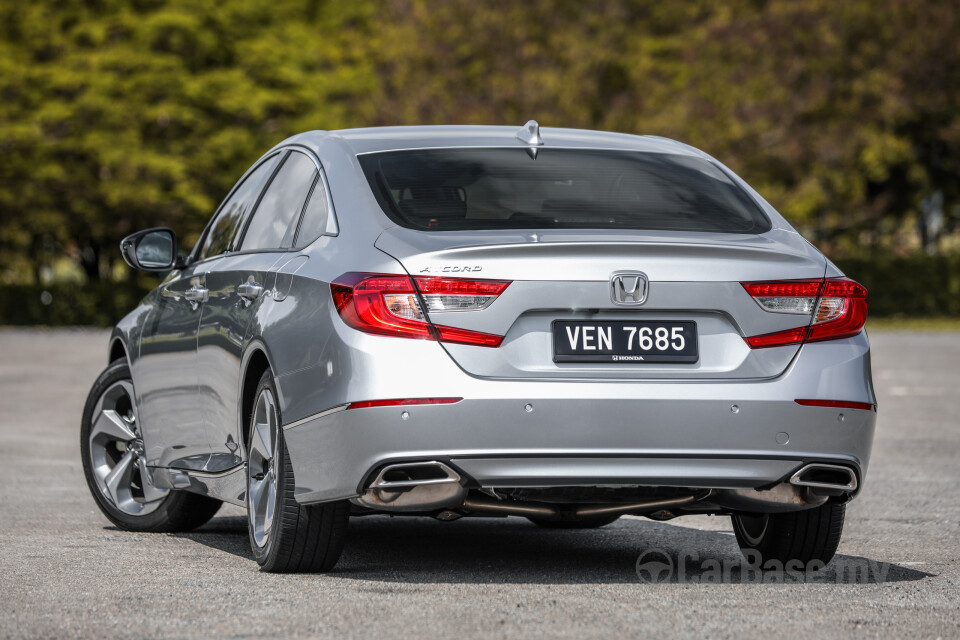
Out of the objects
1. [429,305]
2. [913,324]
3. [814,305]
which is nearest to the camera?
[429,305]

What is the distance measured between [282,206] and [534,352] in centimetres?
171

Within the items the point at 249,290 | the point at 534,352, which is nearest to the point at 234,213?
the point at 249,290

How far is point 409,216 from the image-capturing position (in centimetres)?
579

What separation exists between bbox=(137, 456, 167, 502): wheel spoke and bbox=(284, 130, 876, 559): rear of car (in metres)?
2.04

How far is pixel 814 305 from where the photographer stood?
5625mm

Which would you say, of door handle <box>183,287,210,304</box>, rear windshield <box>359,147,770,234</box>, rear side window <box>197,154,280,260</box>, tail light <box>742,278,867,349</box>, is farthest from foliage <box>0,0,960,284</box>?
tail light <box>742,278,867,349</box>

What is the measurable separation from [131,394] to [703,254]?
10.6 feet

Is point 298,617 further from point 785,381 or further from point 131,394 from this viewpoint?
point 131,394

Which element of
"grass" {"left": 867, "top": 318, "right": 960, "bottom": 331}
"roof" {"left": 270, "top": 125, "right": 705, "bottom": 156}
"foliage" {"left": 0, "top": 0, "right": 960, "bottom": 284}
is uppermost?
"roof" {"left": 270, "top": 125, "right": 705, "bottom": 156}

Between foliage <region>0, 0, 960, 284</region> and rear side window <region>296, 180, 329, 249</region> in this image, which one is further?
foliage <region>0, 0, 960, 284</region>

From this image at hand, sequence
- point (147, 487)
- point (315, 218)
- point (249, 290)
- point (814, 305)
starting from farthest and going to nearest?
point (147, 487), point (249, 290), point (315, 218), point (814, 305)

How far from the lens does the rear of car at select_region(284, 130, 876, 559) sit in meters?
5.31

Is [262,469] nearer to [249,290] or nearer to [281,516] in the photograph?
[281,516]

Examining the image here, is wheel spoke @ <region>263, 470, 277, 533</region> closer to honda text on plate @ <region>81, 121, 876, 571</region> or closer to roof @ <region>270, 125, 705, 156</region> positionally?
honda text on plate @ <region>81, 121, 876, 571</region>
